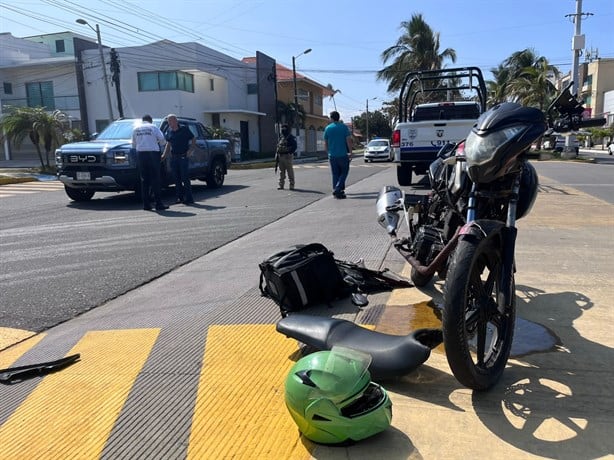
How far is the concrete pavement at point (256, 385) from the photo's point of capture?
7.33ft

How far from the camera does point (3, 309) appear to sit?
169 inches

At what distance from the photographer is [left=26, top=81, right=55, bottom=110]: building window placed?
120 ft

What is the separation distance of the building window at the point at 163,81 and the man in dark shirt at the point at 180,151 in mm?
24213

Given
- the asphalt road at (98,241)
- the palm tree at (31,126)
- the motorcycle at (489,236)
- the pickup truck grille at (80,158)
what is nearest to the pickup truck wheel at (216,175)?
the asphalt road at (98,241)

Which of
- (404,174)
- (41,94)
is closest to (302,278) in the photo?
(404,174)

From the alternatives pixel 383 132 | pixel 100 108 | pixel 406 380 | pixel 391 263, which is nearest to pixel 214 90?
pixel 100 108

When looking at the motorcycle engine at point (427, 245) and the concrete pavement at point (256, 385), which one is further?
the motorcycle engine at point (427, 245)

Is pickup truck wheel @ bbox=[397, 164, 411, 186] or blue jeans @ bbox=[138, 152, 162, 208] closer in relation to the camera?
blue jeans @ bbox=[138, 152, 162, 208]

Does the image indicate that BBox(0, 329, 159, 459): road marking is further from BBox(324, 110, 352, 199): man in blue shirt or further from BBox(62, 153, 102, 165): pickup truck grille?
BBox(324, 110, 352, 199): man in blue shirt

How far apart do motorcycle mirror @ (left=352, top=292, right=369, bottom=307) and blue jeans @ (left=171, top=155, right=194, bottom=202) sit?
23.1 feet

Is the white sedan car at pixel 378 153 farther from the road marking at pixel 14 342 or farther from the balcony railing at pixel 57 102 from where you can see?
the road marking at pixel 14 342

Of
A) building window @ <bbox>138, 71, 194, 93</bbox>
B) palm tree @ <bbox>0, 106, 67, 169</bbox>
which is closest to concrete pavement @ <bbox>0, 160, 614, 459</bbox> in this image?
palm tree @ <bbox>0, 106, 67, 169</bbox>

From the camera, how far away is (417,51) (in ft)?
123

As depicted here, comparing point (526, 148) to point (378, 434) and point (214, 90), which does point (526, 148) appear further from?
point (214, 90)
